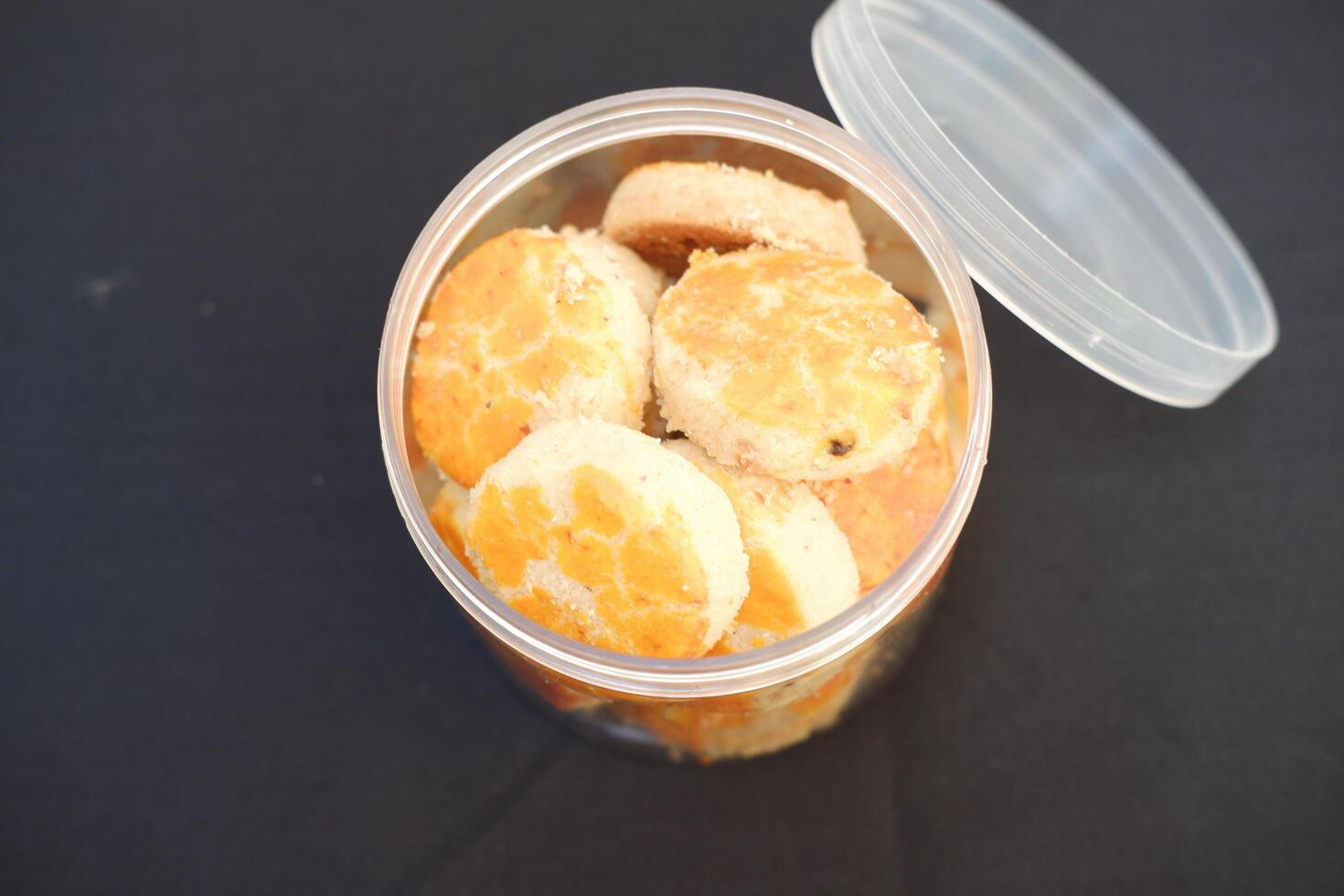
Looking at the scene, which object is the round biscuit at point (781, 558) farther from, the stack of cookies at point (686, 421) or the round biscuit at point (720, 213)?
the round biscuit at point (720, 213)

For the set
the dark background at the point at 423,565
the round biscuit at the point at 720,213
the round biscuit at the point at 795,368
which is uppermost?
the round biscuit at the point at 720,213

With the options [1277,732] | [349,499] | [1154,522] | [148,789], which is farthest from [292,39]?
[1277,732]

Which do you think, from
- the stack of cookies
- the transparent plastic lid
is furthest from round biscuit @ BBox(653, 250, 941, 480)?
the transparent plastic lid

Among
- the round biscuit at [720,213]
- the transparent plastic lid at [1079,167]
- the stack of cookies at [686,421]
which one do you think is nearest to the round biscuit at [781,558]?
the stack of cookies at [686,421]

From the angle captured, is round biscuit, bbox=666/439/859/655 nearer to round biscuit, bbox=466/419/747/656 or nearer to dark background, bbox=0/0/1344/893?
round biscuit, bbox=466/419/747/656

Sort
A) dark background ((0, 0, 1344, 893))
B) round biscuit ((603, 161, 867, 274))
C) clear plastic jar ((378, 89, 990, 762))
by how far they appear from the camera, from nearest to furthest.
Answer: clear plastic jar ((378, 89, 990, 762))
round biscuit ((603, 161, 867, 274))
dark background ((0, 0, 1344, 893))
